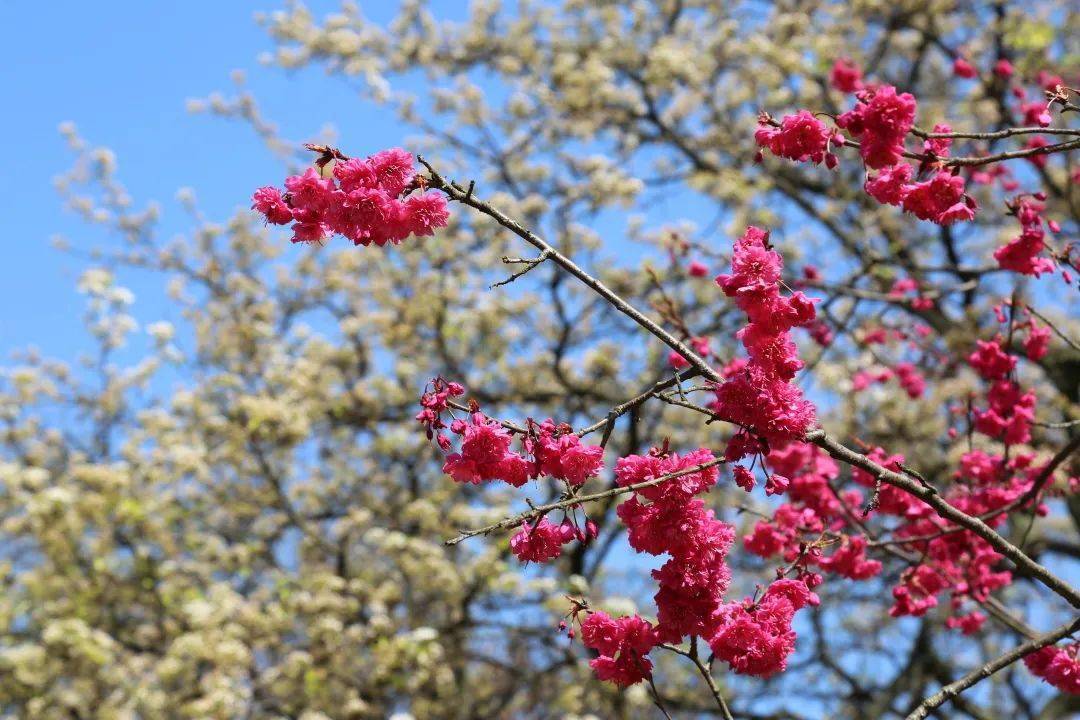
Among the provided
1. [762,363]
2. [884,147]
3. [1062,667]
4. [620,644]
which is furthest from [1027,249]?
[620,644]

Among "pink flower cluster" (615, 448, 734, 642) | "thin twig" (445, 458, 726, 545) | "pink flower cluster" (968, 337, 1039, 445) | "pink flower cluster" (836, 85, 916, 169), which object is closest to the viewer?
"thin twig" (445, 458, 726, 545)

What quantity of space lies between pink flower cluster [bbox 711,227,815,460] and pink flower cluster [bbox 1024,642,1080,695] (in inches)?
65.8

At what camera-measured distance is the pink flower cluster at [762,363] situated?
8.89 ft

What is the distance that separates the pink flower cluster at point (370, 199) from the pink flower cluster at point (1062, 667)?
8.64 feet

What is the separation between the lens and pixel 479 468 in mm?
2920

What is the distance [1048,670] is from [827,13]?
30.6 feet

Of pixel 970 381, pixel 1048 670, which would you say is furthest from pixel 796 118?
pixel 970 381

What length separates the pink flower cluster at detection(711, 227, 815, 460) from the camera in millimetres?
2709

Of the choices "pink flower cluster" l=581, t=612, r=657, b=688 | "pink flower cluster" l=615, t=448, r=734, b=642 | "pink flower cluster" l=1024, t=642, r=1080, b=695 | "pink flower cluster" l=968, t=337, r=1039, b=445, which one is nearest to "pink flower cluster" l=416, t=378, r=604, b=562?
"pink flower cluster" l=615, t=448, r=734, b=642

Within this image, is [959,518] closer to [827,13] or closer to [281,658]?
[281,658]

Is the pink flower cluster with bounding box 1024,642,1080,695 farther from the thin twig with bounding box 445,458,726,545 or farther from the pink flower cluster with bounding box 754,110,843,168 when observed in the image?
the pink flower cluster with bounding box 754,110,843,168

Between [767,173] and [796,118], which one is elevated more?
[767,173]

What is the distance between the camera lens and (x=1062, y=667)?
12.0ft

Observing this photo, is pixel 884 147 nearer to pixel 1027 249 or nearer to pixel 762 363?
pixel 762 363
